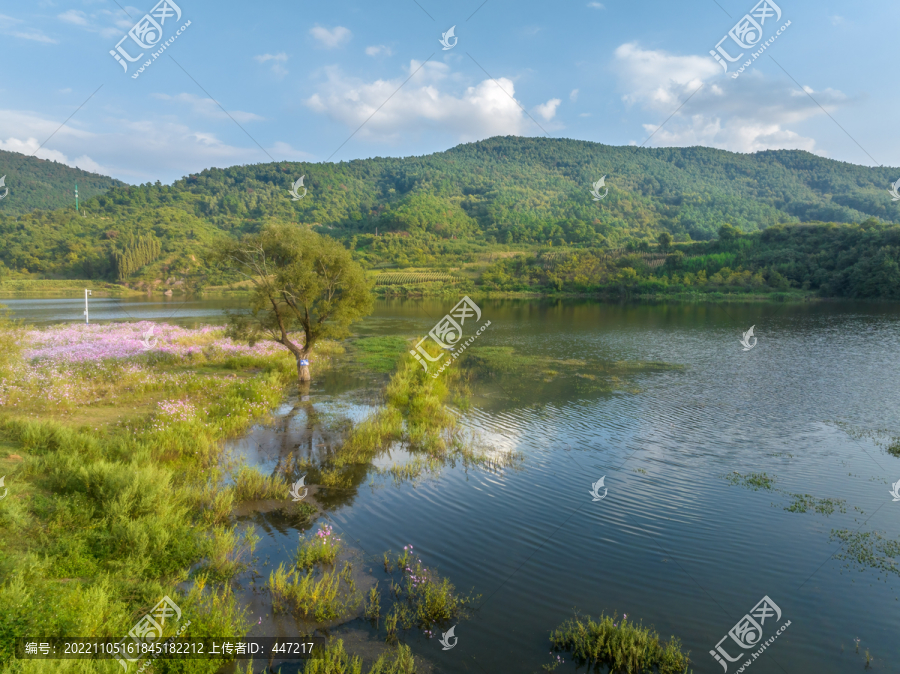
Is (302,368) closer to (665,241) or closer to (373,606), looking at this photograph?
(373,606)

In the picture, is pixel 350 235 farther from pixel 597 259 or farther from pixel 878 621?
pixel 878 621

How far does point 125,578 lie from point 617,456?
35.3 feet

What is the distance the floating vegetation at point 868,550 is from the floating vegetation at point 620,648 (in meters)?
4.37

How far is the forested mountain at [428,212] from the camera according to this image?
10762cm

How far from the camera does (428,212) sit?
153 meters

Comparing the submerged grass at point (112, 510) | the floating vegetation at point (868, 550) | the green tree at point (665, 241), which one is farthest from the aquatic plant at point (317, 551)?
the green tree at point (665, 241)

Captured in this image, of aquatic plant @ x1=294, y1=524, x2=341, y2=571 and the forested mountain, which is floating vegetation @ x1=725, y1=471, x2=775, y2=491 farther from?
the forested mountain

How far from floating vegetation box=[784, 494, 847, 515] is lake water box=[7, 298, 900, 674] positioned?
0.15 metres

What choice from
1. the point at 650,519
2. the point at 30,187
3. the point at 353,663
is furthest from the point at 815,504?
the point at 30,187

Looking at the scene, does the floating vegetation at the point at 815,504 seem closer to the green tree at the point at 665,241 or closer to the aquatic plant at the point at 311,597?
the aquatic plant at the point at 311,597

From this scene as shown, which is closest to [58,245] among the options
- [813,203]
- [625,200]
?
[625,200]

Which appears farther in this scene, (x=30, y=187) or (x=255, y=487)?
(x=30, y=187)

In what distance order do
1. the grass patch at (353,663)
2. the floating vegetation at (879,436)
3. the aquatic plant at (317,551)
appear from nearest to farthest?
the grass patch at (353,663) → the aquatic plant at (317,551) → the floating vegetation at (879,436)

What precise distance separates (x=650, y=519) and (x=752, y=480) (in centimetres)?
357
